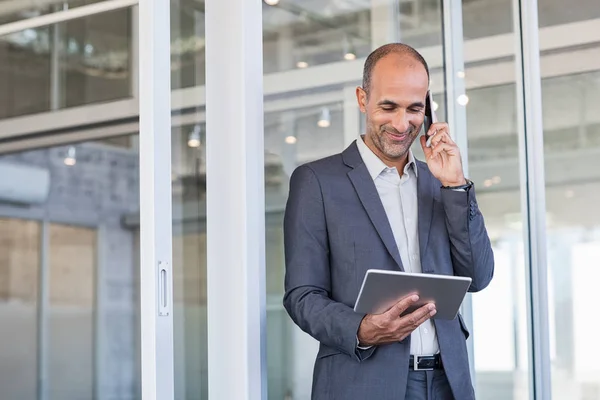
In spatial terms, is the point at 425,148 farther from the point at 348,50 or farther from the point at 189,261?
the point at 348,50

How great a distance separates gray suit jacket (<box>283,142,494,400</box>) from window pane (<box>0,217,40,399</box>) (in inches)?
32.7

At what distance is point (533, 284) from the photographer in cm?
479

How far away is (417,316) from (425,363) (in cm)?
29

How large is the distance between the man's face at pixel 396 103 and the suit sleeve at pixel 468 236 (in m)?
0.20

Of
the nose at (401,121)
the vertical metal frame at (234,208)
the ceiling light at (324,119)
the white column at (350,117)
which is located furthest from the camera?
the white column at (350,117)

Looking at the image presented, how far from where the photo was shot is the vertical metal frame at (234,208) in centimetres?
306

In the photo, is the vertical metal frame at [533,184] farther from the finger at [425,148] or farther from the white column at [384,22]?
the finger at [425,148]

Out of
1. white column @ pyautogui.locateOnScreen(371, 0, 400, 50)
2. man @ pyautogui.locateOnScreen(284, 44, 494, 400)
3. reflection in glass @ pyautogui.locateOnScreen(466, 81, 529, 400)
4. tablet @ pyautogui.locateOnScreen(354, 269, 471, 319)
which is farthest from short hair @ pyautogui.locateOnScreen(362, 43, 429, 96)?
reflection in glass @ pyautogui.locateOnScreen(466, 81, 529, 400)

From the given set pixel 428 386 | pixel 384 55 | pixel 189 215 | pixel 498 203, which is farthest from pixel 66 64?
pixel 498 203

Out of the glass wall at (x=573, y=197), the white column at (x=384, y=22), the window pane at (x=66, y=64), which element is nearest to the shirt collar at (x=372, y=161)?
the window pane at (x=66, y=64)

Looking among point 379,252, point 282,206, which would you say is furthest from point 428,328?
point 282,206

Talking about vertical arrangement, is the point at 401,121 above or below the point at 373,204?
above

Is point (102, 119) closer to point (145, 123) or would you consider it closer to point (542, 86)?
point (145, 123)

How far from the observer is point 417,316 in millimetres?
2588
